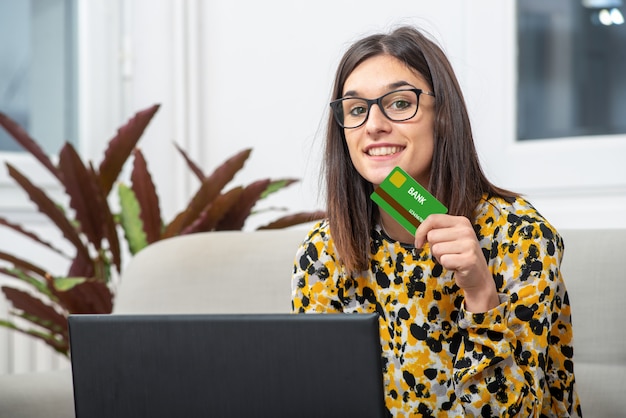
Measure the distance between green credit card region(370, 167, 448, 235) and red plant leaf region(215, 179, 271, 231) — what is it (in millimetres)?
1128

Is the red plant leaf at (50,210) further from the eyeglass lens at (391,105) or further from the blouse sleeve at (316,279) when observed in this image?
the eyeglass lens at (391,105)

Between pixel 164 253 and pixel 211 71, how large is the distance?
4.25 feet

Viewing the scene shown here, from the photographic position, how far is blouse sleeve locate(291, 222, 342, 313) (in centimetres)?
134

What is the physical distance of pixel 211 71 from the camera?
293 cm

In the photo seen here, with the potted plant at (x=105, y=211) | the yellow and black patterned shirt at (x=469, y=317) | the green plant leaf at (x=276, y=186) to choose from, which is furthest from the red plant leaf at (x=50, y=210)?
the yellow and black patterned shirt at (x=469, y=317)

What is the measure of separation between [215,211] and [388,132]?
0.91 meters

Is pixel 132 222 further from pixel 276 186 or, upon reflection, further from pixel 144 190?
pixel 276 186

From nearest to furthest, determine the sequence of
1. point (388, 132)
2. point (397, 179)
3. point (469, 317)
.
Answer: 1. point (397, 179)
2. point (469, 317)
3. point (388, 132)

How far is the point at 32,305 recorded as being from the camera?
2.06 meters

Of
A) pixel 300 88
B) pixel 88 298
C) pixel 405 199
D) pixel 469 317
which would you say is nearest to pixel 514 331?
pixel 469 317

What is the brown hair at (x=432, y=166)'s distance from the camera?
126 cm

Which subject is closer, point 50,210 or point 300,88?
point 50,210

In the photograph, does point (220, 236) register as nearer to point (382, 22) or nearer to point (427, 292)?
point (427, 292)

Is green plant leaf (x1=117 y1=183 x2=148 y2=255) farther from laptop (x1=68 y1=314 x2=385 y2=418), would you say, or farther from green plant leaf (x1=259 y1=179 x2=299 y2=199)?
laptop (x1=68 y1=314 x2=385 y2=418)
